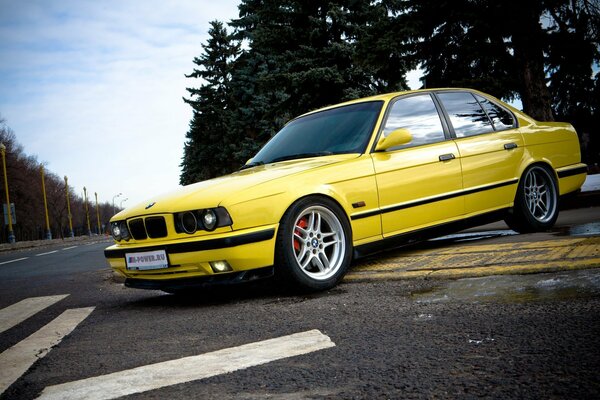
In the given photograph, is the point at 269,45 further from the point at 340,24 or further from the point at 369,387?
the point at 369,387

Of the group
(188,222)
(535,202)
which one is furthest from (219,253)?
(535,202)

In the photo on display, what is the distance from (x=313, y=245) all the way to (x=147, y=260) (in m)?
1.25

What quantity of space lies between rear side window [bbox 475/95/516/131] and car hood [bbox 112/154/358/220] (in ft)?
6.57

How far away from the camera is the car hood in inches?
150

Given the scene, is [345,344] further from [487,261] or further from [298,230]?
[487,261]

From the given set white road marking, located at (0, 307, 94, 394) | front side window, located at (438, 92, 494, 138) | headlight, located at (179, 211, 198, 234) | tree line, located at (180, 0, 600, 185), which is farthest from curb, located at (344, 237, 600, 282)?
tree line, located at (180, 0, 600, 185)

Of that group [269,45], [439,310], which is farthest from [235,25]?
[439,310]

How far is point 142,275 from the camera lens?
4.23m

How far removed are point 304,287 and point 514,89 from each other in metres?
12.3

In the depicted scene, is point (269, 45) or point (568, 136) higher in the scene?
point (269, 45)

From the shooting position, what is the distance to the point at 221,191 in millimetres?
3881

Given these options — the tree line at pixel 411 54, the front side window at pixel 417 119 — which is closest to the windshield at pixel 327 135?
the front side window at pixel 417 119

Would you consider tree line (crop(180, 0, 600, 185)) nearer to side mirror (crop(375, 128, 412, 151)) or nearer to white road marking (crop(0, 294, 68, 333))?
side mirror (crop(375, 128, 412, 151))

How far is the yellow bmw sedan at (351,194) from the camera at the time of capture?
3.80m
